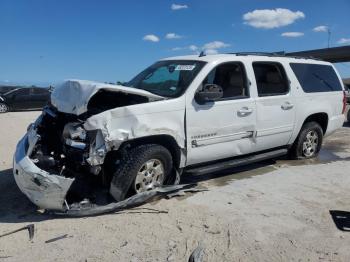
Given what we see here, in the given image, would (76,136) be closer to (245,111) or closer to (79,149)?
(79,149)

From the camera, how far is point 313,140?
8.15 meters

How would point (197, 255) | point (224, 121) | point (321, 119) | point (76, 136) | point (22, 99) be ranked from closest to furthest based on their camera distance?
point (197, 255)
point (76, 136)
point (224, 121)
point (321, 119)
point (22, 99)

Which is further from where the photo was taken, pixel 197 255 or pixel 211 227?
pixel 211 227

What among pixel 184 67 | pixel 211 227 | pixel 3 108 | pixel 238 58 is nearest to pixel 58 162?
pixel 211 227

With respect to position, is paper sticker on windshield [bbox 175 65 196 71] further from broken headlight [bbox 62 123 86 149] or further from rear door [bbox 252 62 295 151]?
broken headlight [bbox 62 123 86 149]

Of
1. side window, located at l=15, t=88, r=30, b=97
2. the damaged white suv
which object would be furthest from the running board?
side window, located at l=15, t=88, r=30, b=97

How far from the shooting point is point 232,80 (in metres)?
6.51

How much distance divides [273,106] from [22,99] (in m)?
15.8

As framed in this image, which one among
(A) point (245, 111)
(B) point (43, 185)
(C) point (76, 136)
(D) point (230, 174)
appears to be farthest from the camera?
(D) point (230, 174)

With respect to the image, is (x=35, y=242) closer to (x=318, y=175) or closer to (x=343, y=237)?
(x=343, y=237)

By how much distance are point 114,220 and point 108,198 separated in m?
0.59

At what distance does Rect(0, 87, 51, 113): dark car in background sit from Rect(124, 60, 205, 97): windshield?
1381 cm

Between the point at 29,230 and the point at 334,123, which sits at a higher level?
the point at 334,123

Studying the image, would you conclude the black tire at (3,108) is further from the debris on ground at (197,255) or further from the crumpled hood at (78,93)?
the debris on ground at (197,255)
